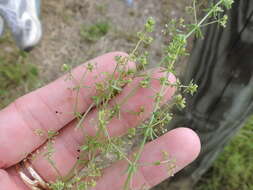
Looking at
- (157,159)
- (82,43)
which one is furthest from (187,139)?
(82,43)

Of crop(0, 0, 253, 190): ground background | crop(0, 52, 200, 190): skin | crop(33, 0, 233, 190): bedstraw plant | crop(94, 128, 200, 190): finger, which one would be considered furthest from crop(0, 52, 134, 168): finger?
crop(0, 0, 253, 190): ground background

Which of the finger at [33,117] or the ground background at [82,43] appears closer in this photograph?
the finger at [33,117]

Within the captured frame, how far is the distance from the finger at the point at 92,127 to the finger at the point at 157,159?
125mm

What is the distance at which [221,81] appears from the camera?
1802 millimetres

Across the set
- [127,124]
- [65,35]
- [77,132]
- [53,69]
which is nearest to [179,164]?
[127,124]

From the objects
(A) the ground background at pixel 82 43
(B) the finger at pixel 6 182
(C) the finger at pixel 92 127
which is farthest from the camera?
(A) the ground background at pixel 82 43

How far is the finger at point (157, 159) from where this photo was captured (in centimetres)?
157

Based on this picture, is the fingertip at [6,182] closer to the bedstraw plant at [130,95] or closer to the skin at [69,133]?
the skin at [69,133]

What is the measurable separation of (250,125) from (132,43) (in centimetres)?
113

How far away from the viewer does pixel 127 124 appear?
1.64 m

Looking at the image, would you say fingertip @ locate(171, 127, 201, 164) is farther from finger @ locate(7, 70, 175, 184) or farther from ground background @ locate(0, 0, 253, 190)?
ground background @ locate(0, 0, 253, 190)

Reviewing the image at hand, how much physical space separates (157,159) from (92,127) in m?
0.28

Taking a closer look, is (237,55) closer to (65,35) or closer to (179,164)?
(179,164)

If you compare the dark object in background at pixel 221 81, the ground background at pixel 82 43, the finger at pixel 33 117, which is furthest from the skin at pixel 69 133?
the ground background at pixel 82 43
